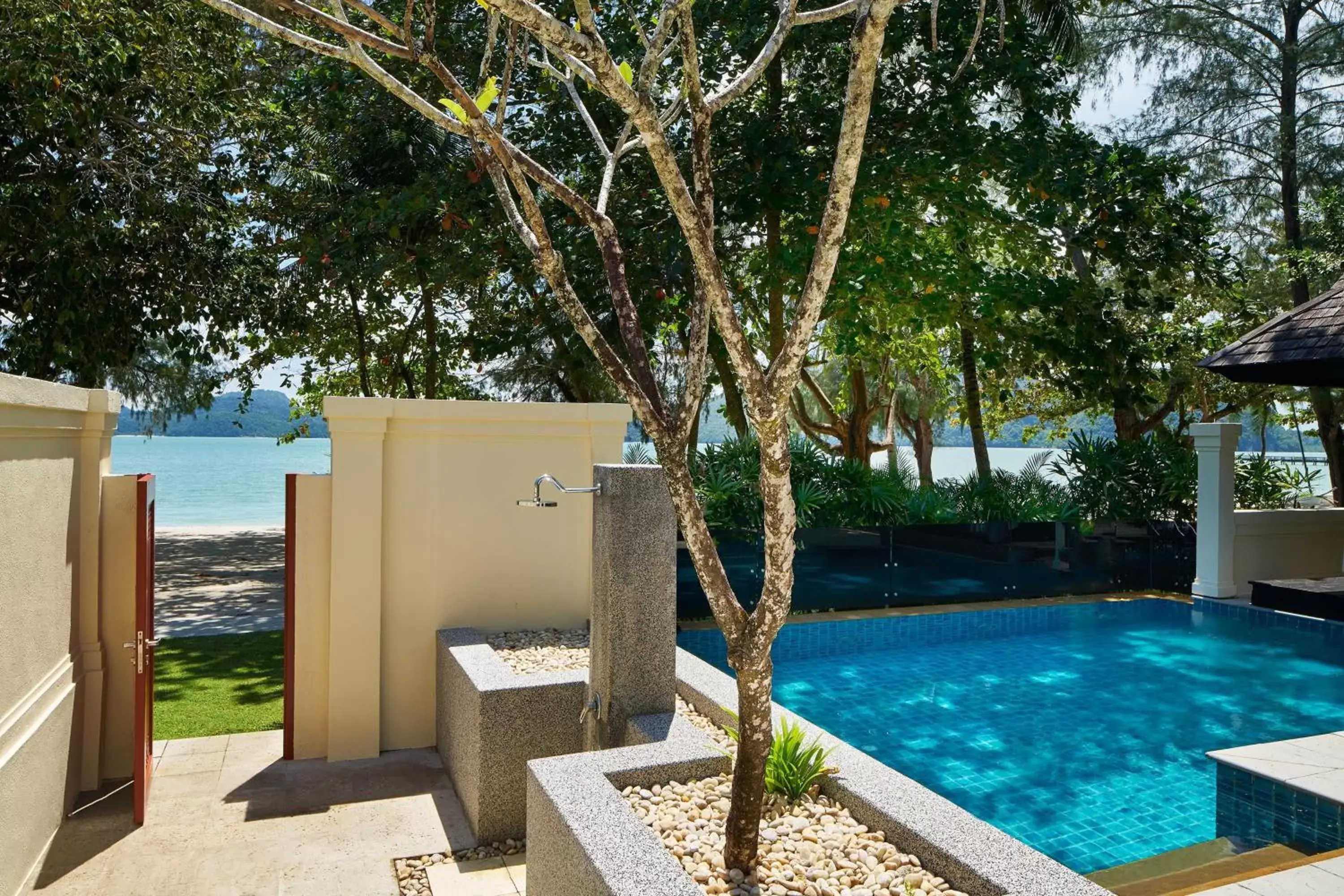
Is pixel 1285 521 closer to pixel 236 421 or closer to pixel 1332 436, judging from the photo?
pixel 1332 436

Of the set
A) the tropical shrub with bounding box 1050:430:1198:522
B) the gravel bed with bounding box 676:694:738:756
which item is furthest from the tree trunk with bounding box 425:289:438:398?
the gravel bed with bounding box 676:694:738:756

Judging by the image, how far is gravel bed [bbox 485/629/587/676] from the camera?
16.0ft

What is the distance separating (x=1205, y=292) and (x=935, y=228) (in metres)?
6.21

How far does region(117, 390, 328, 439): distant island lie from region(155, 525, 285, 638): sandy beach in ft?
6.36

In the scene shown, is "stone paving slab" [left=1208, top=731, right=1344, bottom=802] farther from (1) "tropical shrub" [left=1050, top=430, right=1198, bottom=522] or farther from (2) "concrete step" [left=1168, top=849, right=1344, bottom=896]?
(1) "tropical shrub" [left=1050, top=430, right=1198, bottom=522]

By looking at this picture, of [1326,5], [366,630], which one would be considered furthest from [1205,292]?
[366,630]

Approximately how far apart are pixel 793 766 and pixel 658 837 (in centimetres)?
67

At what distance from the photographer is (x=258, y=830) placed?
4180 mm

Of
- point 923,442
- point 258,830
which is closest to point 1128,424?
point 923,442

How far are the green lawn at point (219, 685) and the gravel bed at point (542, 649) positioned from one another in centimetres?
150

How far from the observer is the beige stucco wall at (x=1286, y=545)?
32.9 ft

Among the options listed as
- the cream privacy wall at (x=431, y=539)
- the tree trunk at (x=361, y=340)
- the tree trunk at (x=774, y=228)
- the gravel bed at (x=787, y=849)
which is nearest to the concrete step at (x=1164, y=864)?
the gravel bed at (x=787, y=849)

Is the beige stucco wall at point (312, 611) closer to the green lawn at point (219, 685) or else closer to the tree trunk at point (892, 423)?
the green lawn at point (219, 685)

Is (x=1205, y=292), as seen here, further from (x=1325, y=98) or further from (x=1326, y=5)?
(x=1326, y=5)
